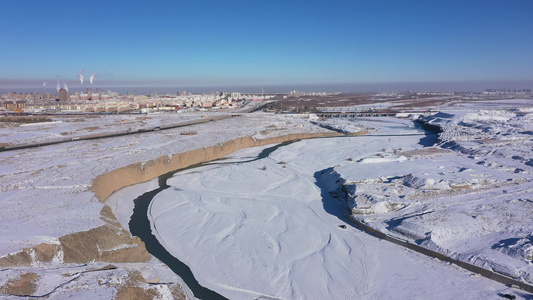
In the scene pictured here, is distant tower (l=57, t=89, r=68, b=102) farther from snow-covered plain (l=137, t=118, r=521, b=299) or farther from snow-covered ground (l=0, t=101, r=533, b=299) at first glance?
snow-covered plain (l=137, t=118, r=521, b=299)

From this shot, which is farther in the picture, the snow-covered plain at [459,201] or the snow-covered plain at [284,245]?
the snow-covered plain at [459,201]

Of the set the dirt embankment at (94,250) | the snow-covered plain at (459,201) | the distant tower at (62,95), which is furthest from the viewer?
the distant tower at (62,95)

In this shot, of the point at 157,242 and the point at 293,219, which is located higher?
the point at 293,219

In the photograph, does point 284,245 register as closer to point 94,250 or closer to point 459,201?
point 94,250

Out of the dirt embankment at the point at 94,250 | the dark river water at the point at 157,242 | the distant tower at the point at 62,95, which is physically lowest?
the dark river water at the point at 157,242

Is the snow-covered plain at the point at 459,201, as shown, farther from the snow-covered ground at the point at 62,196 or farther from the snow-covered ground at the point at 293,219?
the snow-covered ground at the point at 62,196

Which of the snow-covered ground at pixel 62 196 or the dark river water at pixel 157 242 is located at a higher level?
the snow-covered ground at pixel 62 196

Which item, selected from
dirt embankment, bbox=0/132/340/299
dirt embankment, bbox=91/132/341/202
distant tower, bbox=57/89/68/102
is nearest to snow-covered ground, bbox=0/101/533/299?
dirt embankment, bbox=0/132/340/299

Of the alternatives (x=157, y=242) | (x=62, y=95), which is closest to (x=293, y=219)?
(x=157, y=242)

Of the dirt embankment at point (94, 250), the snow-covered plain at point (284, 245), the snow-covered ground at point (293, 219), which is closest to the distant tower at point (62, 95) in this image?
the snow-covered ground at point (293, 219)
